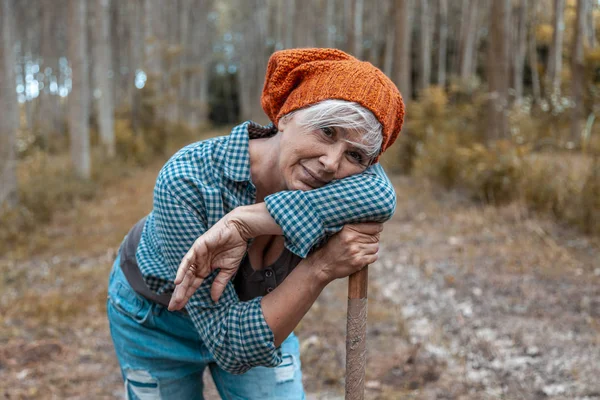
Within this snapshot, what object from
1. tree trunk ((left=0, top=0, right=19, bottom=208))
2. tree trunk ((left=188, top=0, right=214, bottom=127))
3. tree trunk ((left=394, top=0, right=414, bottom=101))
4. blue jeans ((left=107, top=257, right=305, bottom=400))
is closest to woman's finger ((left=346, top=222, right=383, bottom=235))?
blue jeans ((left=107, top=257, right=305, bottom=400))

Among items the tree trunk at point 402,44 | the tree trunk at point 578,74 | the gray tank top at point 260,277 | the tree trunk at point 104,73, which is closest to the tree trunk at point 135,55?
the tree trunk at point 104,73

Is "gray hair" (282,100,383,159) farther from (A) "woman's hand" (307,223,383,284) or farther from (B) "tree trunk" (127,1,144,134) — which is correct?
(B) "tree trunk" (127,1,144,134)

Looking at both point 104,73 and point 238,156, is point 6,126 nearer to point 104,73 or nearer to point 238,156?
point 104,73

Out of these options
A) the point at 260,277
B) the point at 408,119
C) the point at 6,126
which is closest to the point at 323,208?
the point at 260,277

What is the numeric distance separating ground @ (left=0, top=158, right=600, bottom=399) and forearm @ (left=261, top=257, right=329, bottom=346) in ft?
6.05

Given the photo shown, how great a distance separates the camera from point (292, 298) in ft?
5.25

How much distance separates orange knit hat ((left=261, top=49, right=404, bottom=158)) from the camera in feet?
5.02

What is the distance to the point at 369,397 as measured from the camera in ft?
10.8

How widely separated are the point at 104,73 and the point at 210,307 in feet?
37.0

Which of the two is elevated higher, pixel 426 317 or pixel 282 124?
pixel 282 124

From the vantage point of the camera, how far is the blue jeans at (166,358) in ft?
6.29

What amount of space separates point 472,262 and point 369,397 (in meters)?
2.32

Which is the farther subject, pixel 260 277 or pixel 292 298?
pixel 260 277

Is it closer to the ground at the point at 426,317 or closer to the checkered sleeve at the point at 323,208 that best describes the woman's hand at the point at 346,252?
the checkered sleeve at the point at 323,208
